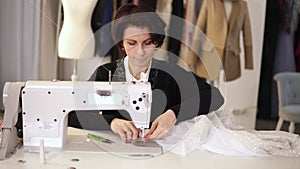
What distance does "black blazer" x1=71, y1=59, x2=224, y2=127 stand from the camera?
1.49m

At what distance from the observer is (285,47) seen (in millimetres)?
3689

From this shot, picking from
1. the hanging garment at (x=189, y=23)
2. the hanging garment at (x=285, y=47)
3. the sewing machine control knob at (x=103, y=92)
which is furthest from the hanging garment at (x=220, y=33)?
the sewing machine control knob at (x=103, y=92)

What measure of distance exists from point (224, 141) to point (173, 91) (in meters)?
0.38

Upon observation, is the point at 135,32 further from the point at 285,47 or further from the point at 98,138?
the point at 285,47

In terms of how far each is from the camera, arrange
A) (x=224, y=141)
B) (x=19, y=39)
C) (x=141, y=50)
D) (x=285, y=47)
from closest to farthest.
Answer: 1. (x=224, y=141)
2. (x=141, y=50)
3. (x=19, y=39)
4. (x=285, y=47)

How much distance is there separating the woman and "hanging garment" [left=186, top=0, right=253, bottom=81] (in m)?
1.41

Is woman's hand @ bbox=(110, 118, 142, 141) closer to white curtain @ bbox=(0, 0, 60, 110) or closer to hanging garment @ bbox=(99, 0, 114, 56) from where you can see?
white curtain @ bbox=(0, 0, 60, 110)

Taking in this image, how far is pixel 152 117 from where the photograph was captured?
146cm

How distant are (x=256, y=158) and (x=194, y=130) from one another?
0.21 meters

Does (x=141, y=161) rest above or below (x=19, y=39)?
below

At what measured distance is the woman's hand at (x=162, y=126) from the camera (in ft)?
Answer: 4.52

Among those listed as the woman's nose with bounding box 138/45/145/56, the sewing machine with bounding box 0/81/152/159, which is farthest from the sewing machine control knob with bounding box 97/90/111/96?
the woman's nose with bounding box 138/45/145/56

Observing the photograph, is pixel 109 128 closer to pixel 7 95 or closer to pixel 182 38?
pixel 7 95

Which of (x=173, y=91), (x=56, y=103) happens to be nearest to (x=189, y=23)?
(x=173, y=91)
